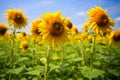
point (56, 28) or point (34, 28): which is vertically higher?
point (34, 28)

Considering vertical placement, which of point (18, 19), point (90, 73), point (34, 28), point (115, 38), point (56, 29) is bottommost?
point (90, 73)

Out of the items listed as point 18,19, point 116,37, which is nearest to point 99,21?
point 116,37

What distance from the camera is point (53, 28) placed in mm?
4777

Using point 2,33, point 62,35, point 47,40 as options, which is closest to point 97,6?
point 62,35

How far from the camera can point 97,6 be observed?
5551 mm

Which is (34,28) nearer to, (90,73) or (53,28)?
(53,28)

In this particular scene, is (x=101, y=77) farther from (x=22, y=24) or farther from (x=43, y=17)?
(x=22, y=24)

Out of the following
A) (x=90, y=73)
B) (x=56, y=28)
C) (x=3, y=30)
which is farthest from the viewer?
(x=3, y=30)

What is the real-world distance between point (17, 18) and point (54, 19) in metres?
2.27

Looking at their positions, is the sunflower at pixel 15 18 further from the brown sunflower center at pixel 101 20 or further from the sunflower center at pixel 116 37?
the sunflower center at pixel 116 37

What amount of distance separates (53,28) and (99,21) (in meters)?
1.16

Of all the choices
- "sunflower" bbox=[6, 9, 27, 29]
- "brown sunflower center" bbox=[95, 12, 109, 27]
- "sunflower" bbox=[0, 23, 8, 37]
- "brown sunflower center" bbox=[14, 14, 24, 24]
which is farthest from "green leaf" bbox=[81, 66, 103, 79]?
"sunflower" bbox=[0, 23, 8, 37]

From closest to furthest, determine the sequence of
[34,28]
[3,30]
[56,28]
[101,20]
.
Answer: [56,28]
[101,20]
[34,28]
[3,30]

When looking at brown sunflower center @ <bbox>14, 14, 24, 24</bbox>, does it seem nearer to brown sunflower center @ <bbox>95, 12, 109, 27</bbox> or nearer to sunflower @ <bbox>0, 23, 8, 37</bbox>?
sunflower @ <bbox>0, 23, 8, 37</bbox>
